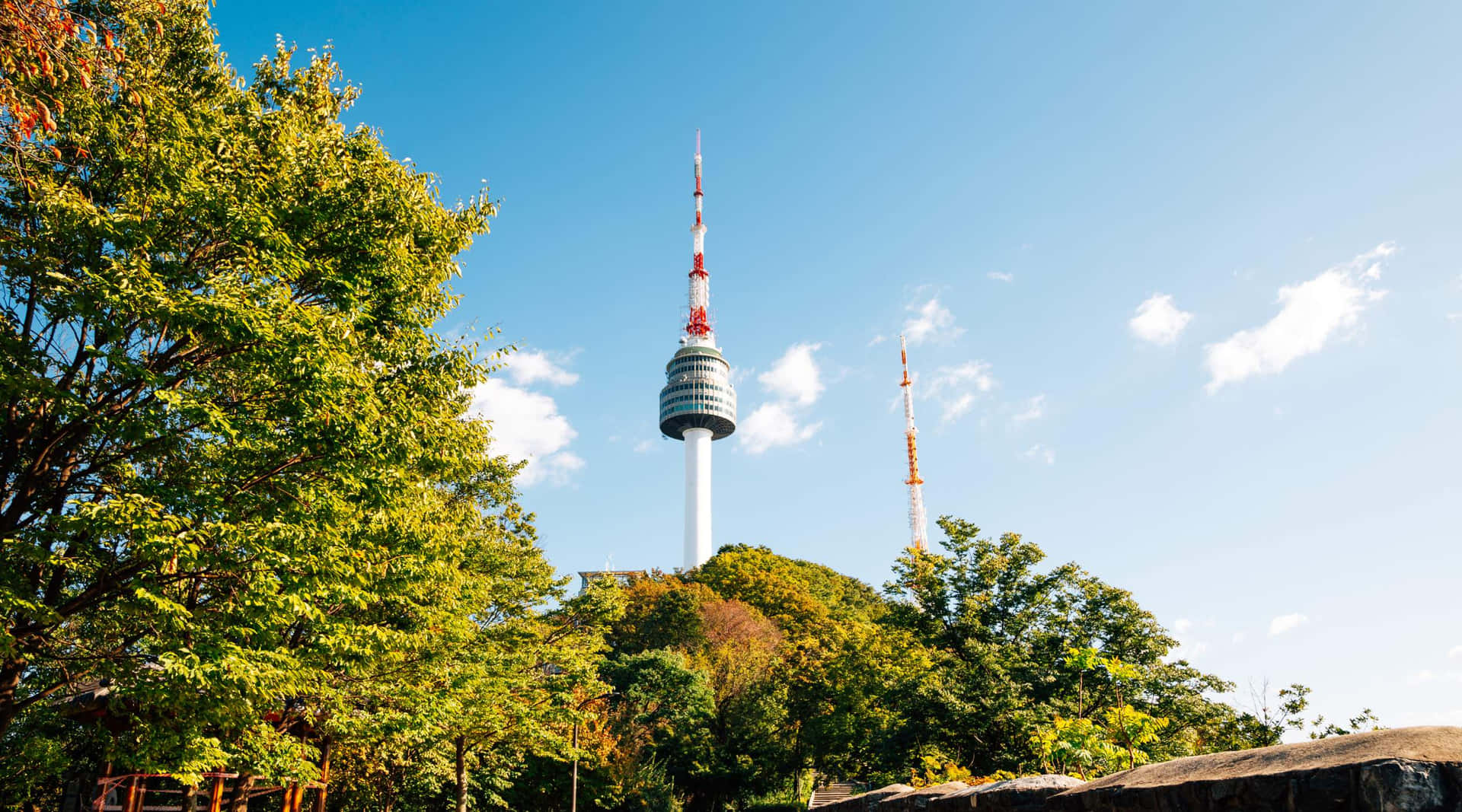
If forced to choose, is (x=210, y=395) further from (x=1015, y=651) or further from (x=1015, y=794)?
(x=1015, y=651)

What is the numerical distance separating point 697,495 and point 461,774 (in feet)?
283

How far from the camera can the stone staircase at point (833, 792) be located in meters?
31.4

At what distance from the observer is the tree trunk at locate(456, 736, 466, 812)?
79.5 ft

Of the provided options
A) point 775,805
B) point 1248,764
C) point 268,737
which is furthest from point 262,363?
point 775,805

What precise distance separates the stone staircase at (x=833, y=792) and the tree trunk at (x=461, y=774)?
12185 mm

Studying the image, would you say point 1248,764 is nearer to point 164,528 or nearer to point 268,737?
point 164,528

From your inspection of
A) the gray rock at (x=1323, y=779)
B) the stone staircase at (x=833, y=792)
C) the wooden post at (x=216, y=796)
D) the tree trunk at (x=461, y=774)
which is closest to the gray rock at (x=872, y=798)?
the gray rock at (x=1323, y=779)

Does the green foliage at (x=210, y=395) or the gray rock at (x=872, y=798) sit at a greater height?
the green foliage at (x=210, y=395)

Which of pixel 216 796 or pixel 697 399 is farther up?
pixel 697 399

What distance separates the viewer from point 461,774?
80.2ft

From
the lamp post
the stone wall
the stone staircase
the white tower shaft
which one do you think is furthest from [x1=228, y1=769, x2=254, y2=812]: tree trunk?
the white tower shaft

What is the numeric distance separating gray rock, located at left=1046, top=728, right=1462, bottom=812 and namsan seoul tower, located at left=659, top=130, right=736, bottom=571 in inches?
4057

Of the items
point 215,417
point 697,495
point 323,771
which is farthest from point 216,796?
point 697,495

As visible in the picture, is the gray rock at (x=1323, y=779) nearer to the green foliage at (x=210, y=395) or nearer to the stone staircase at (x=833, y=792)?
the green foliage at (x=210, y=395)
